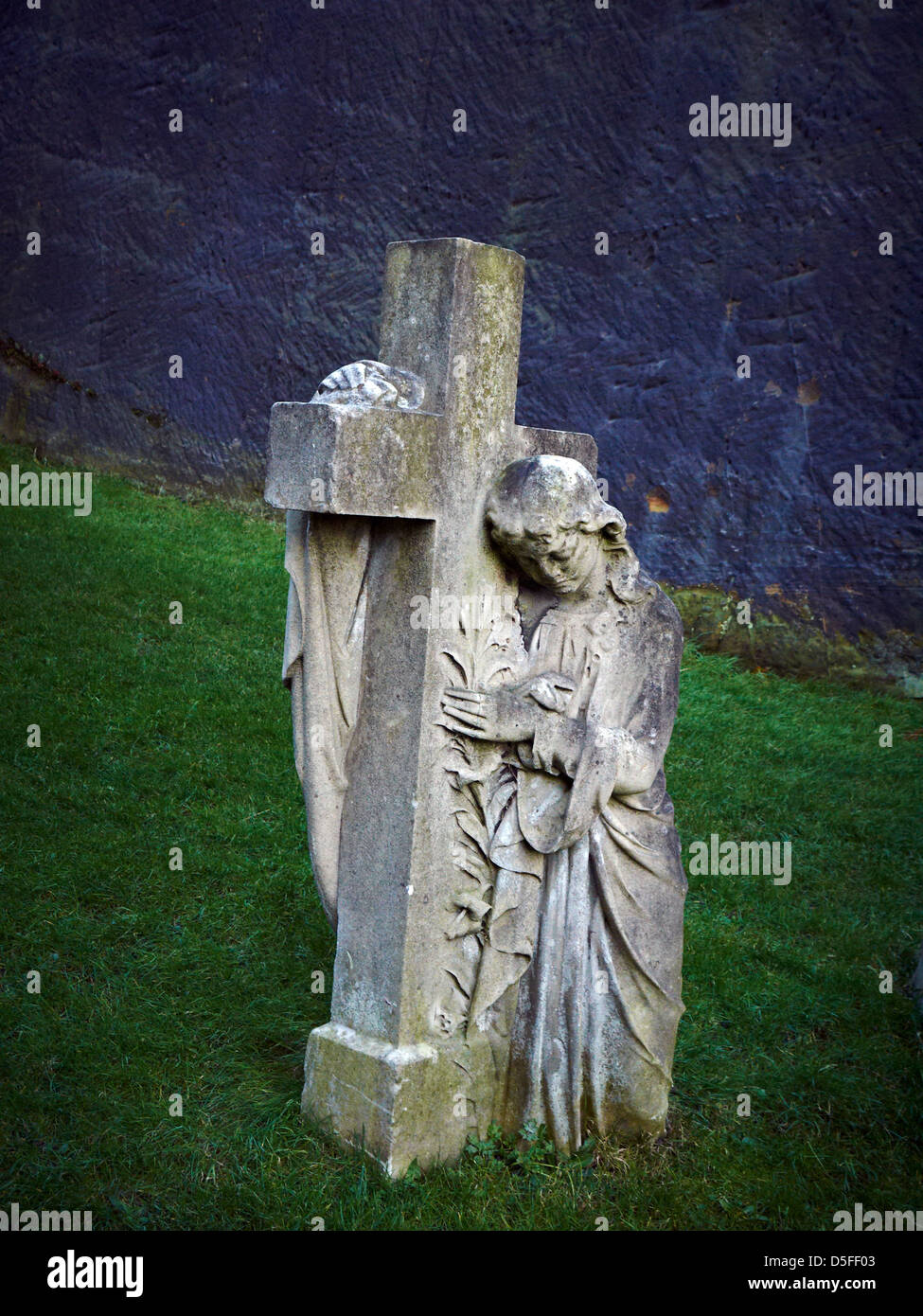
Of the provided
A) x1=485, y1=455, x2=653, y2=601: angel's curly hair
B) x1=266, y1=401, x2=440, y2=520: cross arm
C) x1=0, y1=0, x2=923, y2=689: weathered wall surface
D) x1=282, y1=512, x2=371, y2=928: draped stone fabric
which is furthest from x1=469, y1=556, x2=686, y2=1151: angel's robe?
x1=0, y1=0, x2=923, y2=689: weathered wall surface

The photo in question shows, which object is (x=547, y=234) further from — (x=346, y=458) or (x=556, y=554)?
(x=346, y=458)

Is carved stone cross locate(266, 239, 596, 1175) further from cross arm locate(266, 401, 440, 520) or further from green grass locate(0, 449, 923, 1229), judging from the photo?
green grass locate(0, 449, 923, 1229)

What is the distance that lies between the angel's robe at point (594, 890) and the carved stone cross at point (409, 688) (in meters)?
0.14

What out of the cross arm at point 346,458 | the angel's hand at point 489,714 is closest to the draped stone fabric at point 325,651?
the cross arm at point 346,458

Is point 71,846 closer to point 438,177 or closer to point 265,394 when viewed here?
point 265,394

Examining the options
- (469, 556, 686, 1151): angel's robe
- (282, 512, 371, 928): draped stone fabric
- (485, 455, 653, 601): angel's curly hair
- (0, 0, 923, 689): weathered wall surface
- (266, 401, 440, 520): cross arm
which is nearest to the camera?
(266, 401, 440, 520): cross arm

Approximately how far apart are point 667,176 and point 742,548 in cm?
265

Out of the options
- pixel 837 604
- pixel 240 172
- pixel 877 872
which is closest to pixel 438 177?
pixel 240 172

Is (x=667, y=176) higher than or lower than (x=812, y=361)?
higher

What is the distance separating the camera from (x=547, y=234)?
9.68 metres

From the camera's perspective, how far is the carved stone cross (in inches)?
143

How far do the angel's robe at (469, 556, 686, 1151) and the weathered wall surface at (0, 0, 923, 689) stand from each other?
5.34 metres

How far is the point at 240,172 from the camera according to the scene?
10.7 m

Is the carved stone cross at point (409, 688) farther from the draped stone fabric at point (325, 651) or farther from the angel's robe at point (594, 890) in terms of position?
the angel's robe at point (594, 890)
